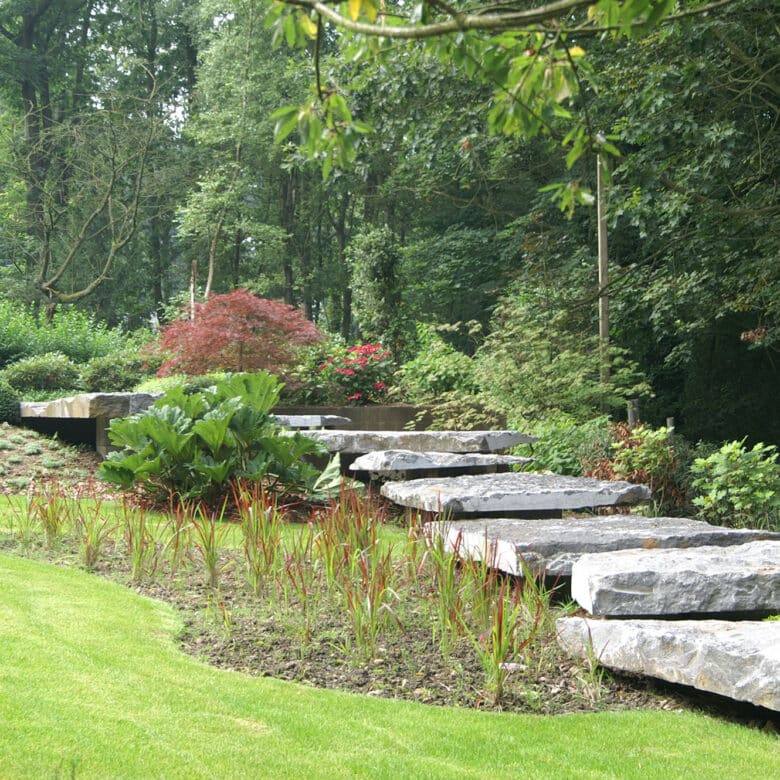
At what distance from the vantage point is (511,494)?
609 centimetres

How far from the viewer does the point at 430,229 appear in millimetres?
26672

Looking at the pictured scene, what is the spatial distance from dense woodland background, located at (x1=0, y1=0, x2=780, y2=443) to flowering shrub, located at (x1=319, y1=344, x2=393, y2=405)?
0.52 metres

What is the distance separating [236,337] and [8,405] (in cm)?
317

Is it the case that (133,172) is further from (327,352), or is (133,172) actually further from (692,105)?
(692,105)

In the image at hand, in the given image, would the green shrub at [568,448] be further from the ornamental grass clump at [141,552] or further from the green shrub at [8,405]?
the green shrub at [8,405]

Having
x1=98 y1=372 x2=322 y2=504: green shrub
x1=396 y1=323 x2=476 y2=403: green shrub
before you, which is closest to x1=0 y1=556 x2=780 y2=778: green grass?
x1=98 y1=372 x2=322 y2=504: green shrub

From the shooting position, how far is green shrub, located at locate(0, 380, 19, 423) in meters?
11.7

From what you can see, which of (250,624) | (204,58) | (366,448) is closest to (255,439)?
(366,448)

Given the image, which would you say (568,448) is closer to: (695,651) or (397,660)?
(397,660)

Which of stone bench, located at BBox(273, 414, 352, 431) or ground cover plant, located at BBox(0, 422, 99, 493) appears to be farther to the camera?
stone bench, located at BBox(273, 414, 352, 431)

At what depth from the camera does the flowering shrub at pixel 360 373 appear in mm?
13344

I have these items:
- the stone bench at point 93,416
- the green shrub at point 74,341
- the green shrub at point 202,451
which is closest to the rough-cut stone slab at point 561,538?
the green shrub at point 202,451

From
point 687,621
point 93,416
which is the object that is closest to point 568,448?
point 93,416

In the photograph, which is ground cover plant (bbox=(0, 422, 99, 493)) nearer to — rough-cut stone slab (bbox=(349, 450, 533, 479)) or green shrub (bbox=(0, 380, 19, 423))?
green shrub (bbox=(0, 380, 19, 423))
